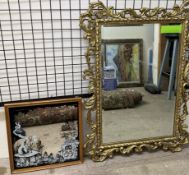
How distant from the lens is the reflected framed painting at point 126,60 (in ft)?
3.66

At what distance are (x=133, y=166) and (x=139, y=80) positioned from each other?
16.1 inches

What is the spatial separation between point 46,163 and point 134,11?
80 cm

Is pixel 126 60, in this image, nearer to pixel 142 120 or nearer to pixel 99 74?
pixel 99 74

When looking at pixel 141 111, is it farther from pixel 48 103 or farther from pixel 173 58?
pixel 48 103

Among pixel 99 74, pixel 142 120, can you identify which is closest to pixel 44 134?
pixel 99 74

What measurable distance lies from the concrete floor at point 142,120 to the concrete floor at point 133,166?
0.10 metres

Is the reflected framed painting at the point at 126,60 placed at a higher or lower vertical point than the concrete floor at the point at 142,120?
higher

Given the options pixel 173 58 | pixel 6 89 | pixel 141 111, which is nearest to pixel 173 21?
pixel 173 58

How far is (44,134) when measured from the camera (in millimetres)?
1101

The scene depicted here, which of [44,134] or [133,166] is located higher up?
[44,134]

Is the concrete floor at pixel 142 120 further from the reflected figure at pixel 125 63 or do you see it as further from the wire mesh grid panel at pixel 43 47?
the wire mesh grid panel at pixel 43 47

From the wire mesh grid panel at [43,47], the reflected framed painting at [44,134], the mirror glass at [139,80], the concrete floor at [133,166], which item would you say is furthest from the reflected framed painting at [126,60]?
the concrete floor at [133,166]

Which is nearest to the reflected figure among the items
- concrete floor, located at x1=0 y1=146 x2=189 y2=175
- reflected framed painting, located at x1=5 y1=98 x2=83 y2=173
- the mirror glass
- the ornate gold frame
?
the mirror glass

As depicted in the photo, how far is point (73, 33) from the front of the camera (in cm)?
110
